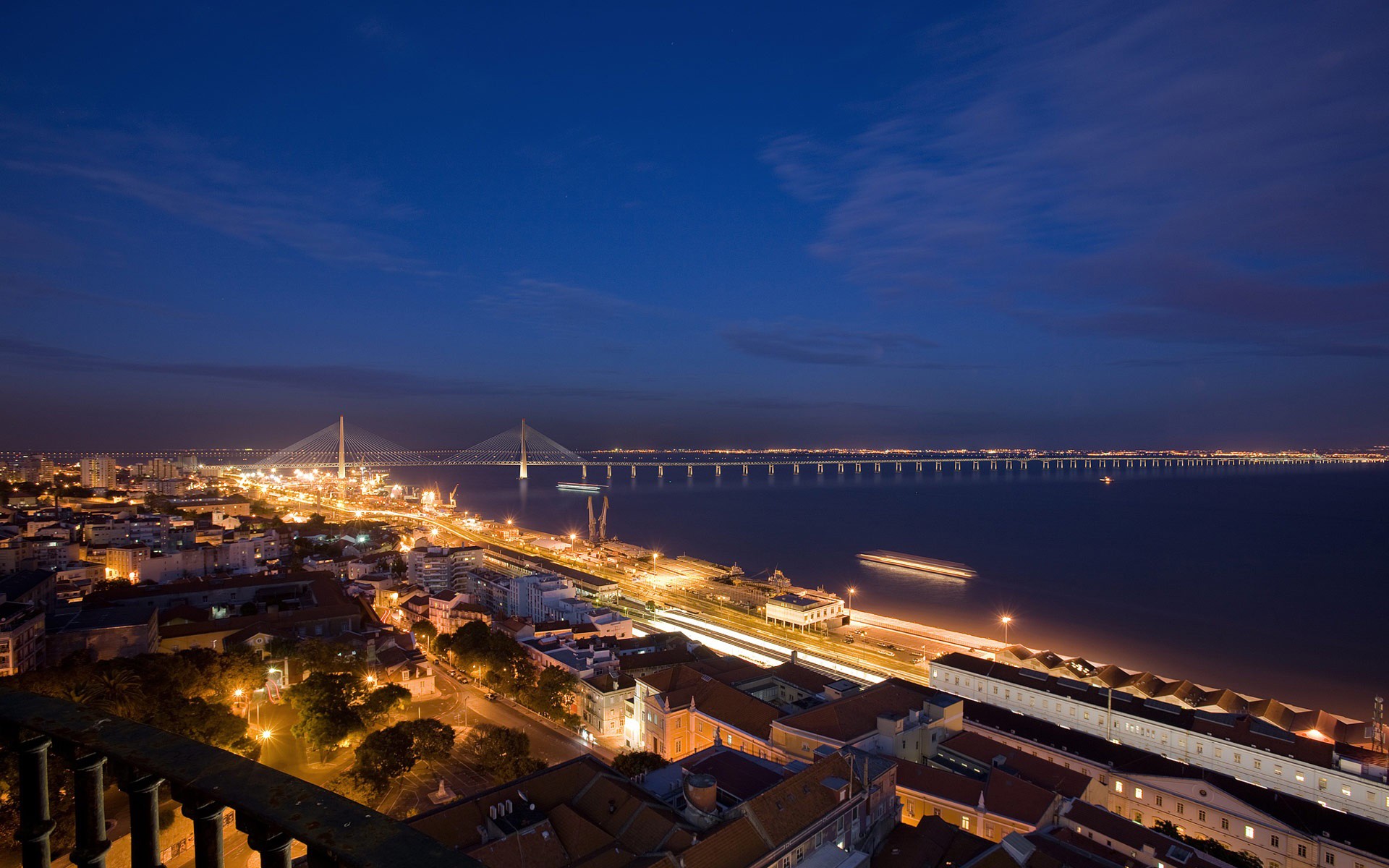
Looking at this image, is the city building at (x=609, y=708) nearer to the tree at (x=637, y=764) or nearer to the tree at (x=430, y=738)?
the tree at (x=637, y=764)

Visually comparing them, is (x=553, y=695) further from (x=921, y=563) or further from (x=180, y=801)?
(x=921, y=563)

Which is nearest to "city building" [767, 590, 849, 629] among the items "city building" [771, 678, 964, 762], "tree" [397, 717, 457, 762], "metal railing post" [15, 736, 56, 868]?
"city building" [771, 678, 964, 762]

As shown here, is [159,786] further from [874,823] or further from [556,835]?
[874,823]

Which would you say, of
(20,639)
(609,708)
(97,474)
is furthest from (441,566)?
(97,474)

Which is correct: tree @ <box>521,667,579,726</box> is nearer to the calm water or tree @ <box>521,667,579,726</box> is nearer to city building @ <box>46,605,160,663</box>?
city building @ <box>46,605,160,663</box>

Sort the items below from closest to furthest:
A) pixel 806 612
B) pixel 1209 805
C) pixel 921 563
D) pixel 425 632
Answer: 1. pixel 1209 805
2. pixel 425 632
3. pixel 806 612
4. pixel 921 563

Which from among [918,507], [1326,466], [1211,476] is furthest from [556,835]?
[1326,466]

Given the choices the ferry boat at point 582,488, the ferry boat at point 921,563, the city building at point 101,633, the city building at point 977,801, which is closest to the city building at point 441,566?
the city building at point 101,633
